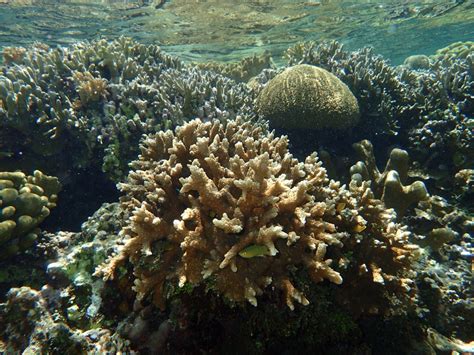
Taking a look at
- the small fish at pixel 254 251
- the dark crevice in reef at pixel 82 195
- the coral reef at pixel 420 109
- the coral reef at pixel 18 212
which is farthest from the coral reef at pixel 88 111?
the small fish at pixel 254 251

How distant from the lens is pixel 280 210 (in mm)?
2629

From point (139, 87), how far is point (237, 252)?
429cm

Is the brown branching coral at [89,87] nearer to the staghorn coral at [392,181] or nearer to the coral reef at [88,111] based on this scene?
the coral reef at [88,111]

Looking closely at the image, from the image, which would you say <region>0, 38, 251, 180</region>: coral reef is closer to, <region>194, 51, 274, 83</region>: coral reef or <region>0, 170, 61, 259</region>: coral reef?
<region>0, 170, 61, 259</region>: coral reef

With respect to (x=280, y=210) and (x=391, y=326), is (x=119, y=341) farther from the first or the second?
(x=391, y=326)

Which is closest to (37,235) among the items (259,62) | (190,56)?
(259,62)

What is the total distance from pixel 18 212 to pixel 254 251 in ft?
10.5

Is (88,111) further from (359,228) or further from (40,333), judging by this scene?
(359,228)

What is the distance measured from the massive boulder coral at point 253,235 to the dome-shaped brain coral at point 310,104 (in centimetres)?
213

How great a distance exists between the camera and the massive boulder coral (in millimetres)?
2355

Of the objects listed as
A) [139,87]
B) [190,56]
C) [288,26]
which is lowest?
[190,56]

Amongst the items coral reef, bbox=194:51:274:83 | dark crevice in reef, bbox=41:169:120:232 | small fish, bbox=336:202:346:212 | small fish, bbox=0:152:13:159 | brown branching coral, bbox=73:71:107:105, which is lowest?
dark crevice in reef, bbox=41:169:120:232

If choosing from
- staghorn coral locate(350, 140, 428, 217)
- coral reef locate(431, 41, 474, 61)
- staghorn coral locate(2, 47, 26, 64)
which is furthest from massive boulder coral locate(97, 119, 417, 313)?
coral reef locate(431, 41, 474, 61)

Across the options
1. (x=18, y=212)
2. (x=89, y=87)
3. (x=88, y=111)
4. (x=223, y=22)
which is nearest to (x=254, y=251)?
(x=18, y=212)
